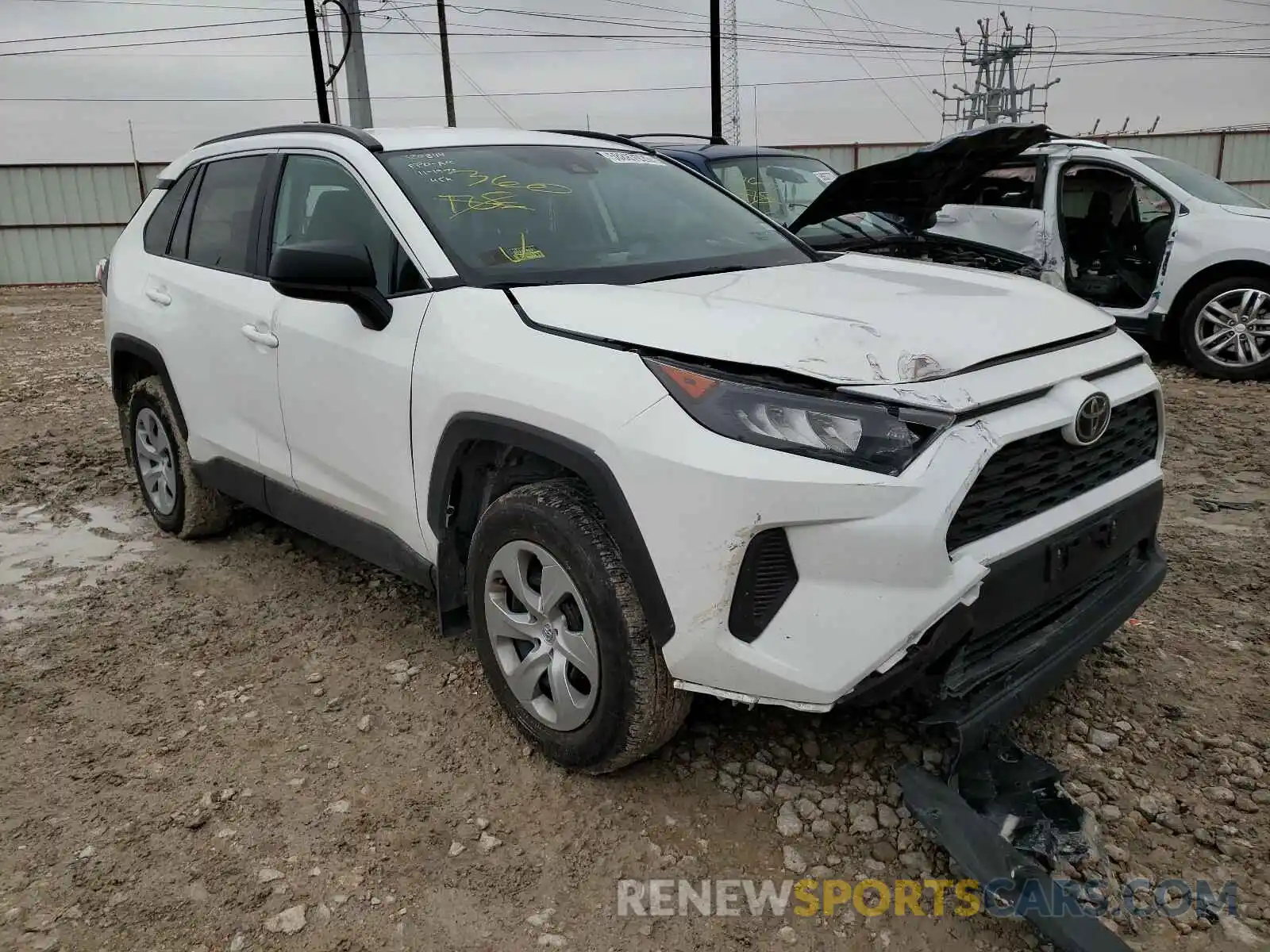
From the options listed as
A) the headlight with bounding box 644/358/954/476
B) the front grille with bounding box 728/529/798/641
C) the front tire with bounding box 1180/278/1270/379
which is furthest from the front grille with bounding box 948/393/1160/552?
the front tire with bounding box 1180/278/1270/379

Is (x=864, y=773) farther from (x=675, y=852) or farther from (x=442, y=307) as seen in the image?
(x=442, y=307)

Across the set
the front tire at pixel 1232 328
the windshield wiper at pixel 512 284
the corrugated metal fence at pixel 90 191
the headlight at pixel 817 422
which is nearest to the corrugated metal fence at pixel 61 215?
the corrugated metal fence at pixel 90 191

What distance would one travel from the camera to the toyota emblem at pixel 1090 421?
232 cm

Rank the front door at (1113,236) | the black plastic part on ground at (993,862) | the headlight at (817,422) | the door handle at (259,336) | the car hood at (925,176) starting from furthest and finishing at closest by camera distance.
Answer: the front door at (1113,236) < the car hood at (925,176) < the door handle at (259,336) < the headlight at (817,422) < the black plastic part on ground at (993,862)

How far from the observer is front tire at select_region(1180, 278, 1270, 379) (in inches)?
274

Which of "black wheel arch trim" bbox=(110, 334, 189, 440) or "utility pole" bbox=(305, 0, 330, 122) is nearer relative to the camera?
"black wheel arch trim" bbox=(110, 334, 189, 440)

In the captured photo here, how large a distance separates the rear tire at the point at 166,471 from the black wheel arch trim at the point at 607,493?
7.57 ft

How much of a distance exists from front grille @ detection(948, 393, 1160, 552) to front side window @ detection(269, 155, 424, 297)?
1.67 meters

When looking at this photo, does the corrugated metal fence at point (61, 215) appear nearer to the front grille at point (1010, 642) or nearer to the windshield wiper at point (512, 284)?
the windshield wiper at point (512, 284)

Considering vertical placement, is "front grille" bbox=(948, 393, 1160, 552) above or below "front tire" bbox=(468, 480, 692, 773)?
above

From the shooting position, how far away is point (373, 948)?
2.16 metres

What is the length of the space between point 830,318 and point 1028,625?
3.01ft

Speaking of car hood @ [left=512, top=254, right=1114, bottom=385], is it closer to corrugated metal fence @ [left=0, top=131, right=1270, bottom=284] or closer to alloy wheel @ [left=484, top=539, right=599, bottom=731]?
alloy wheel @ [left=484, top=539, right=599, bottom=731]

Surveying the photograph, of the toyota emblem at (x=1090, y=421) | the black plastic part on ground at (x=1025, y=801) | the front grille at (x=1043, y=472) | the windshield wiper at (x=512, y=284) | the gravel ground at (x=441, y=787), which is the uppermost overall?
the windshield wiper at (x=512, y=284)
